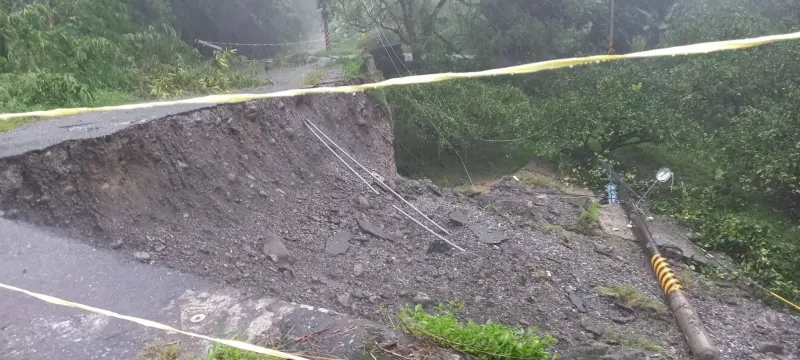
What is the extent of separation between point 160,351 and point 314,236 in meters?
3.78

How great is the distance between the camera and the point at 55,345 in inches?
108

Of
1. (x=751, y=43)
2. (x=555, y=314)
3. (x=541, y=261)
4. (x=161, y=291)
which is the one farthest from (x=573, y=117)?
(x=161, y=291)

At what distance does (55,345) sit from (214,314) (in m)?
0.80

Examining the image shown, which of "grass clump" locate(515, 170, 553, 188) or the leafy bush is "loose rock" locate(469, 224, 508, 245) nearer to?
"grass clump" locate(515, 170, 553, 188)

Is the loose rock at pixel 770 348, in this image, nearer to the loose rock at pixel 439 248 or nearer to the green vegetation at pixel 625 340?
the green vegetation at pixel 625 340

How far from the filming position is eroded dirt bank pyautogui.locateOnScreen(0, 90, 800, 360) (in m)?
4.59

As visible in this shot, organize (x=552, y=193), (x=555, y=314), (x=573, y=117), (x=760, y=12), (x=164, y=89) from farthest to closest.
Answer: (x=760, y=12)
(x=573, y=117)
(x=552, y=193)
(x=164, y=89)
(x=555, y=314)

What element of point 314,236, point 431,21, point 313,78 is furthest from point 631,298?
point 431,21

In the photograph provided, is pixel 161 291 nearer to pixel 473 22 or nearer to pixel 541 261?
pixel 541 261

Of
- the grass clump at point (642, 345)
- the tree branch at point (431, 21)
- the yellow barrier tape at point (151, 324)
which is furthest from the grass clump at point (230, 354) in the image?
the tree branch at point (431, 21)

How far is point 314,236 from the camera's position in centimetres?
638

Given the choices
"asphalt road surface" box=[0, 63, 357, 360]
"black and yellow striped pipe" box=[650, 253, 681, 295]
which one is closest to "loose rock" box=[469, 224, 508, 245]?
"black and yellow striped pipe" box=[650, 253, 681, 295]

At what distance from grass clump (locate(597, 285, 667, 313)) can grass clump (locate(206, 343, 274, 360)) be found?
517 centimetres

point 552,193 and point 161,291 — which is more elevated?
point 161,291
